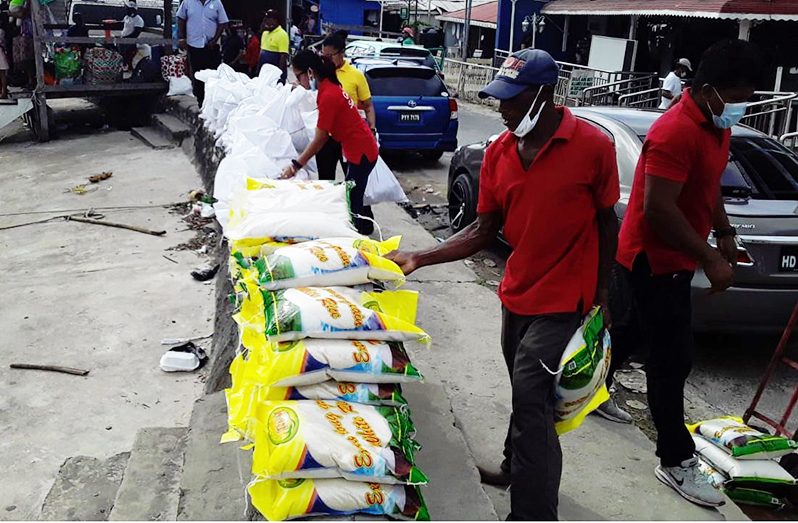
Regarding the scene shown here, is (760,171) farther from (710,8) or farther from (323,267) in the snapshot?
(710,8)

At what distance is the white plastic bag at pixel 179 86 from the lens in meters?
14.3

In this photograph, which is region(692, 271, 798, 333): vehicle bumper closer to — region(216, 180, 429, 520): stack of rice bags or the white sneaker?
the white sneaker

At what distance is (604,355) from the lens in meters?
2.89

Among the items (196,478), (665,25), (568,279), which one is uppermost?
(665,25)

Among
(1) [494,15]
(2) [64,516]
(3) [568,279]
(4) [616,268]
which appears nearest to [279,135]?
(4) [616,268]

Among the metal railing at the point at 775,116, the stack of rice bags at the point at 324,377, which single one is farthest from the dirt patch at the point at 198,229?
the metal railing at the point at 775,116

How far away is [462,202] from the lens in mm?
7715

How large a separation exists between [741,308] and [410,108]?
24.3 ft

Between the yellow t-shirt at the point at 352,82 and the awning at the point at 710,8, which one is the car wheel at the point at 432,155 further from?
the awning at the point at 710,8

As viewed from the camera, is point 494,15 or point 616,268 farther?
point 494,15

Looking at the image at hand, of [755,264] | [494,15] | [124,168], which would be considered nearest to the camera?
[755,264]

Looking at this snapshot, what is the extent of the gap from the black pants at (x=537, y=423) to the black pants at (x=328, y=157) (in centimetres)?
403

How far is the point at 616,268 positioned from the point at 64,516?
3.56m

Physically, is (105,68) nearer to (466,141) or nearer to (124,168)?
(124,168)
